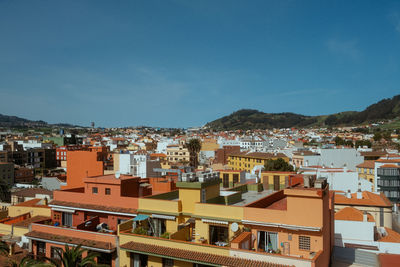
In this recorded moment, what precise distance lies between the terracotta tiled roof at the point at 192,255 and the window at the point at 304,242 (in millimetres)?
1993

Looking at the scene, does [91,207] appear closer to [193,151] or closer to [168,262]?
[168,262]

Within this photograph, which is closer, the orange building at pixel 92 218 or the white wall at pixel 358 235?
the orange building at pixel 92 218

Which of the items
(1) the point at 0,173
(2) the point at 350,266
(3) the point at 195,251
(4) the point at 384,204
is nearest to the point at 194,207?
(3) the point at 195,251

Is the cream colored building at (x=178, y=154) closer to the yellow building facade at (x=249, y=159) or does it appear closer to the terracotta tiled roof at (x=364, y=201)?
the yellow building facade at (x=249, y=159)

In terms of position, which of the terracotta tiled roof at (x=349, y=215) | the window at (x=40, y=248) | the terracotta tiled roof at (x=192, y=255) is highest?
the terracotta tiled roof at (x=192, y=255)

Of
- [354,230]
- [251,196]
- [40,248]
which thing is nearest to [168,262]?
[251,196]

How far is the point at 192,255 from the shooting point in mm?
14000

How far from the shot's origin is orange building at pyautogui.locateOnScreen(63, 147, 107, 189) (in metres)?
28.3

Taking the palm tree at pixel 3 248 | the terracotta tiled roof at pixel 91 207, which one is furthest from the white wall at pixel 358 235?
the palm tree at pixel 3 248

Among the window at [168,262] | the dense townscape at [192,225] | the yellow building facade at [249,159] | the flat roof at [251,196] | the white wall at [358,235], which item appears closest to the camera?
the dense townscape at [192,225]

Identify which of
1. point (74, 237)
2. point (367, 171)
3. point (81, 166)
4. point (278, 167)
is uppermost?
point (81, 166)

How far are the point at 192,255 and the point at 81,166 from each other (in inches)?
739

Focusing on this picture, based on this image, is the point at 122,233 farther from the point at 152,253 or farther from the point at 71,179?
the point at 71,179

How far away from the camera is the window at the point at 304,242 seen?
14.0 m
